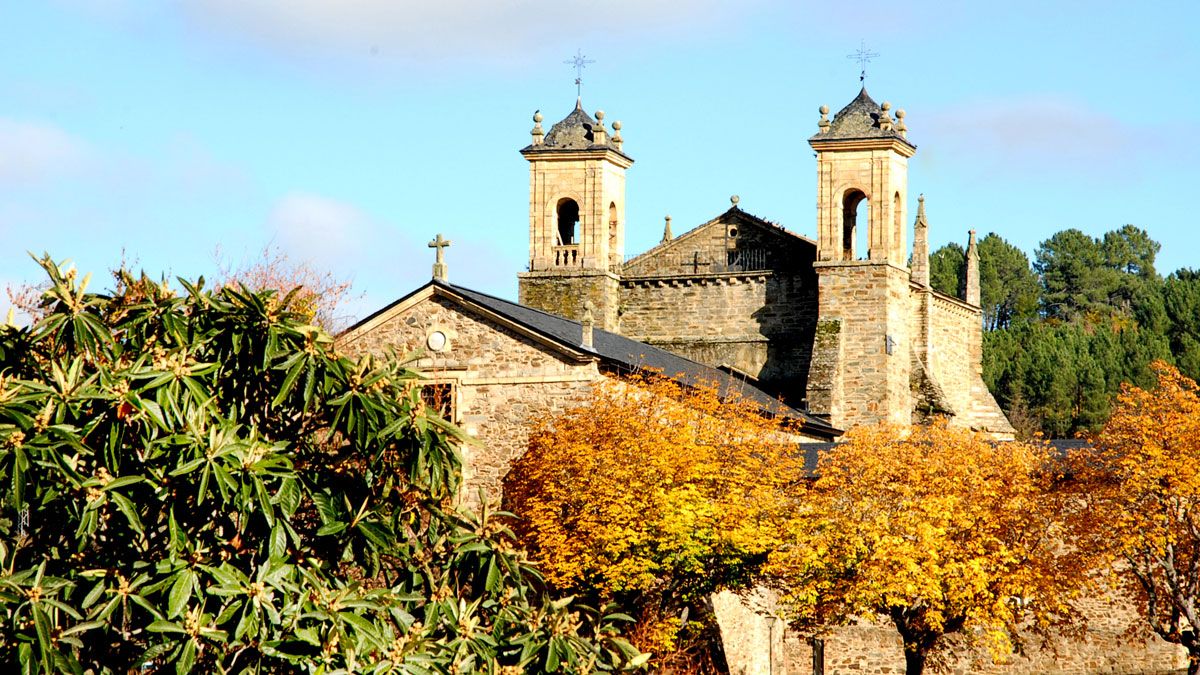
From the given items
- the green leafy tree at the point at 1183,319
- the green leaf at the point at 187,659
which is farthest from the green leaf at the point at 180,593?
the green leafy tree at the point at 1183,319

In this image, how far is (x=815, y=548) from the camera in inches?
1300

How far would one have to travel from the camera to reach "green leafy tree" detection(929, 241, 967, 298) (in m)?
99.3

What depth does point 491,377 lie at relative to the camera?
37250 mm

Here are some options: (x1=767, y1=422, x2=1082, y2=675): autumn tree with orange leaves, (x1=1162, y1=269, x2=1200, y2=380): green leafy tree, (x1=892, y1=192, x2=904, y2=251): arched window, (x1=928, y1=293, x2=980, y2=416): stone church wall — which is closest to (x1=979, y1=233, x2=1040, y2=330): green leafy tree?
(x1=1162, y1=269, x2=1200, y2=380): green leafy tree

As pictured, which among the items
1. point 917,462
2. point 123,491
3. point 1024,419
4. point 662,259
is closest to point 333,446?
point 123,491

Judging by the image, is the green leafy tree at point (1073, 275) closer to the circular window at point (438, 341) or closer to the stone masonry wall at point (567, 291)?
the stone masonry wall at point (567, 291)

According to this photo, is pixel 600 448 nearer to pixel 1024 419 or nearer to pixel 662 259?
pixel 662 259

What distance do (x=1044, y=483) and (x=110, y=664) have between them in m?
23.0

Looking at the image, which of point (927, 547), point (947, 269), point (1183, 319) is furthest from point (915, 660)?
point (947, 269)

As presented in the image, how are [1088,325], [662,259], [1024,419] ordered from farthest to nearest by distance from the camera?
[1088,325] → [1024,419] → [662,259]

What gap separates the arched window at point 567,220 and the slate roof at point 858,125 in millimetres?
7315

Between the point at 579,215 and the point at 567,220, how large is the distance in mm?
1156

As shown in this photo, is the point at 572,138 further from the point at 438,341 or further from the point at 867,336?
the point at 438,341

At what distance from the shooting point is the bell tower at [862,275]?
50562 millimetres
